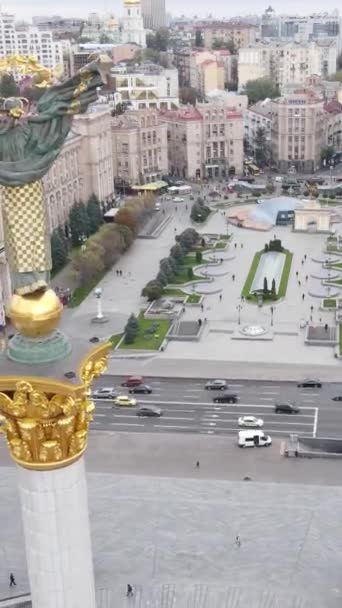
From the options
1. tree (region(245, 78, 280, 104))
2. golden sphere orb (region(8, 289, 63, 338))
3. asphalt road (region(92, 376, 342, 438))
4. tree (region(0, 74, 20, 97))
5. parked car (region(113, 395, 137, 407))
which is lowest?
asphalt road (region(92, 376, 342, 438))

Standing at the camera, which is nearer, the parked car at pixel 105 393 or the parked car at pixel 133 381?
the parked car at pixel 105 393

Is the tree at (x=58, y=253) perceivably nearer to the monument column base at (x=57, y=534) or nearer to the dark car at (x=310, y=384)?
the dark car at (x=310, y=384)

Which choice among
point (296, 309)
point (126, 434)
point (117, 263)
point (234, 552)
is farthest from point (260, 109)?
point (234, 552)

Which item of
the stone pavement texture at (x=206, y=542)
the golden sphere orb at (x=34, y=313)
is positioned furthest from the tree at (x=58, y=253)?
the golden sphere orb at (x=34, y=313)

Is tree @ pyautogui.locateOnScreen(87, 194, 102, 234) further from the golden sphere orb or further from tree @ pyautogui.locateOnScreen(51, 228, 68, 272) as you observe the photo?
the golden sphere orb

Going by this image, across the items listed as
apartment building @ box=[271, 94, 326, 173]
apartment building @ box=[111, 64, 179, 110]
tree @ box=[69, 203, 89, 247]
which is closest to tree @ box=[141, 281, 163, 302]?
tree @ box=[69, 203, 89, 247]
